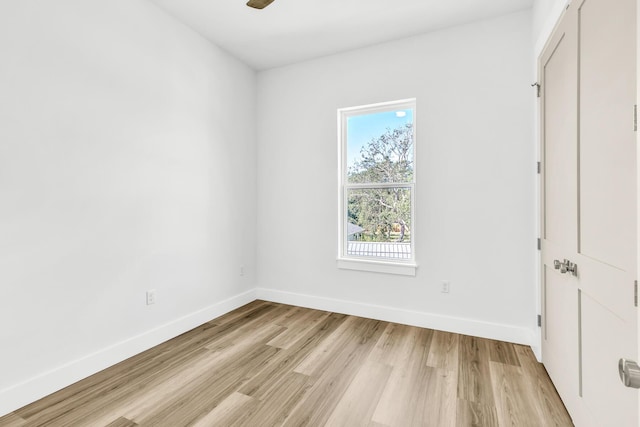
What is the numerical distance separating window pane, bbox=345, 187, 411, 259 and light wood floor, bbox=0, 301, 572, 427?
0.87 metres

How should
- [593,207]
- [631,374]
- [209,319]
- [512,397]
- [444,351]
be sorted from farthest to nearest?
[209,319] → [444,351] → [512,397] → [593,207] → [631,374]

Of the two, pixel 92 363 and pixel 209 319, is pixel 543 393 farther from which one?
pixel 92 363

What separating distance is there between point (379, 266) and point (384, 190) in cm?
82

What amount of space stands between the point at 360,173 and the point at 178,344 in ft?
8.05

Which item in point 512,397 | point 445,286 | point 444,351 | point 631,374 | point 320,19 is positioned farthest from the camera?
point 445,286

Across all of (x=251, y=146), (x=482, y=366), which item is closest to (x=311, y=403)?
(x=482, y=366)

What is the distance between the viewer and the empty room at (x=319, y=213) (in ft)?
5.56

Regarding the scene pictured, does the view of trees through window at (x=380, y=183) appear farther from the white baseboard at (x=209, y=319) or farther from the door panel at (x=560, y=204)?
the door panel at (x=560, y=204)

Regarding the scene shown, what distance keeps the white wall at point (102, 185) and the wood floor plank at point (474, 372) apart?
7.91ft

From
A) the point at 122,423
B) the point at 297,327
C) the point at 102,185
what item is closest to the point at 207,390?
the point at 122,423

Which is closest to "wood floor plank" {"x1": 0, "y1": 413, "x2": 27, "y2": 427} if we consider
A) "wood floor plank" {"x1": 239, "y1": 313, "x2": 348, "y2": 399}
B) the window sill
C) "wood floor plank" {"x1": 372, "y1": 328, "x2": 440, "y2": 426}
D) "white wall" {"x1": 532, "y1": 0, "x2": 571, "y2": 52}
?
"wood floor plank" {"x1": 239, "y1": 313, "x2": 348, "y2": 399}

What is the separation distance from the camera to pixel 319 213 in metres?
3.66

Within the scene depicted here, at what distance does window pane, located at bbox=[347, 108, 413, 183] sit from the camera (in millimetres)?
3303

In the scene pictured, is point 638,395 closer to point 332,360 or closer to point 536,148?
point 332,360
